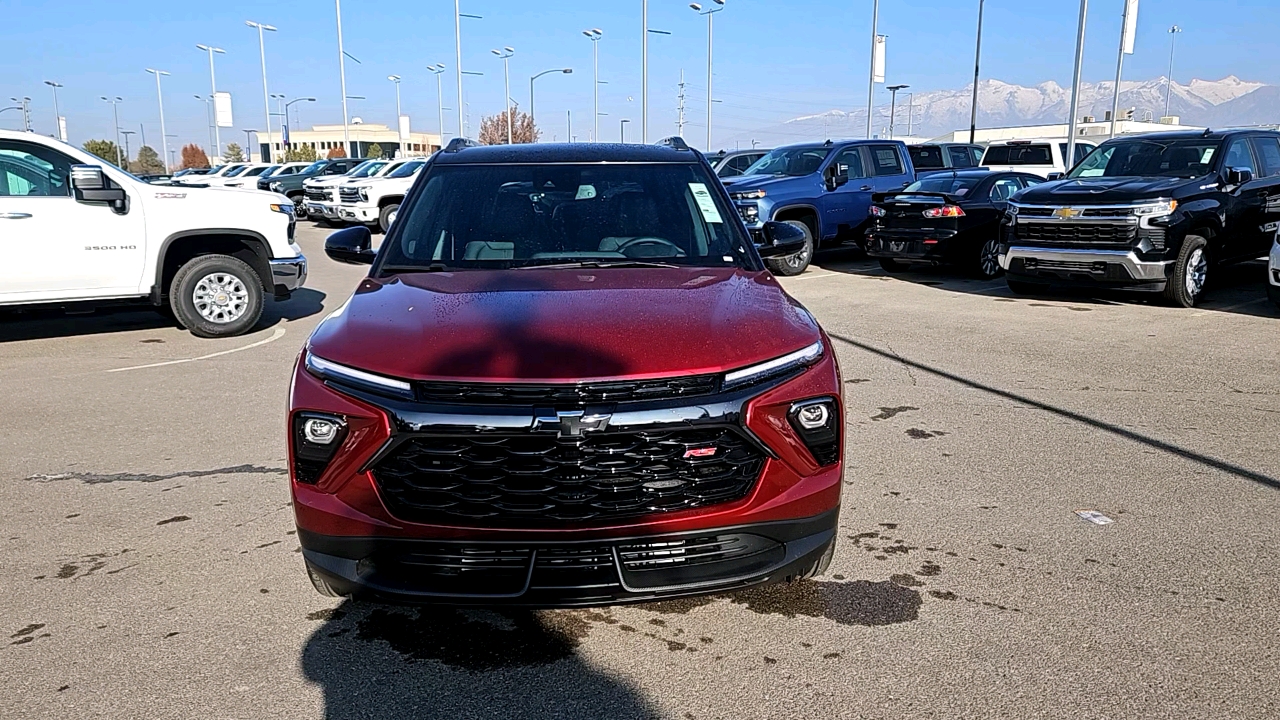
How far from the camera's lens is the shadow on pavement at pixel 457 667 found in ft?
9.45

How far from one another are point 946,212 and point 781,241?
29.5 feet

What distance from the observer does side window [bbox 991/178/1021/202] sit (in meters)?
13.6

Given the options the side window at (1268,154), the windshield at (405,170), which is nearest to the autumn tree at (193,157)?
the windshield at (405,170)

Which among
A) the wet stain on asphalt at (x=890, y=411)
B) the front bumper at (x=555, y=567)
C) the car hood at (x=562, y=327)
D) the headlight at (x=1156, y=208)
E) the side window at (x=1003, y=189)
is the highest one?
the side window at (x=1003, y=189)

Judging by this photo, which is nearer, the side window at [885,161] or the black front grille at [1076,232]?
the black front grille at [1076,232]

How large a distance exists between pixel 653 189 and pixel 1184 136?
9.54 metres

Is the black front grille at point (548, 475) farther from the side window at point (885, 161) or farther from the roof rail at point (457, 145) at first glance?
the side window at point (885, 161)

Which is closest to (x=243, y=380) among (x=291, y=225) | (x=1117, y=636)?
(x=291, y=225)

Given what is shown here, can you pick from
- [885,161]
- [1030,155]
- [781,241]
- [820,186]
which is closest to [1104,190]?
[820,186]

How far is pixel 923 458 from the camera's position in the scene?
529cm

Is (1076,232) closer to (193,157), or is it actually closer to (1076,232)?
(1076,232)

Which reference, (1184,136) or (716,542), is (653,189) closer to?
(716,542)

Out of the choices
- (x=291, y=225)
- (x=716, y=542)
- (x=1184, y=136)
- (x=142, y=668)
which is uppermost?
(x=1184, y=136)

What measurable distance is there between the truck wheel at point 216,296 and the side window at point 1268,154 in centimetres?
1145
